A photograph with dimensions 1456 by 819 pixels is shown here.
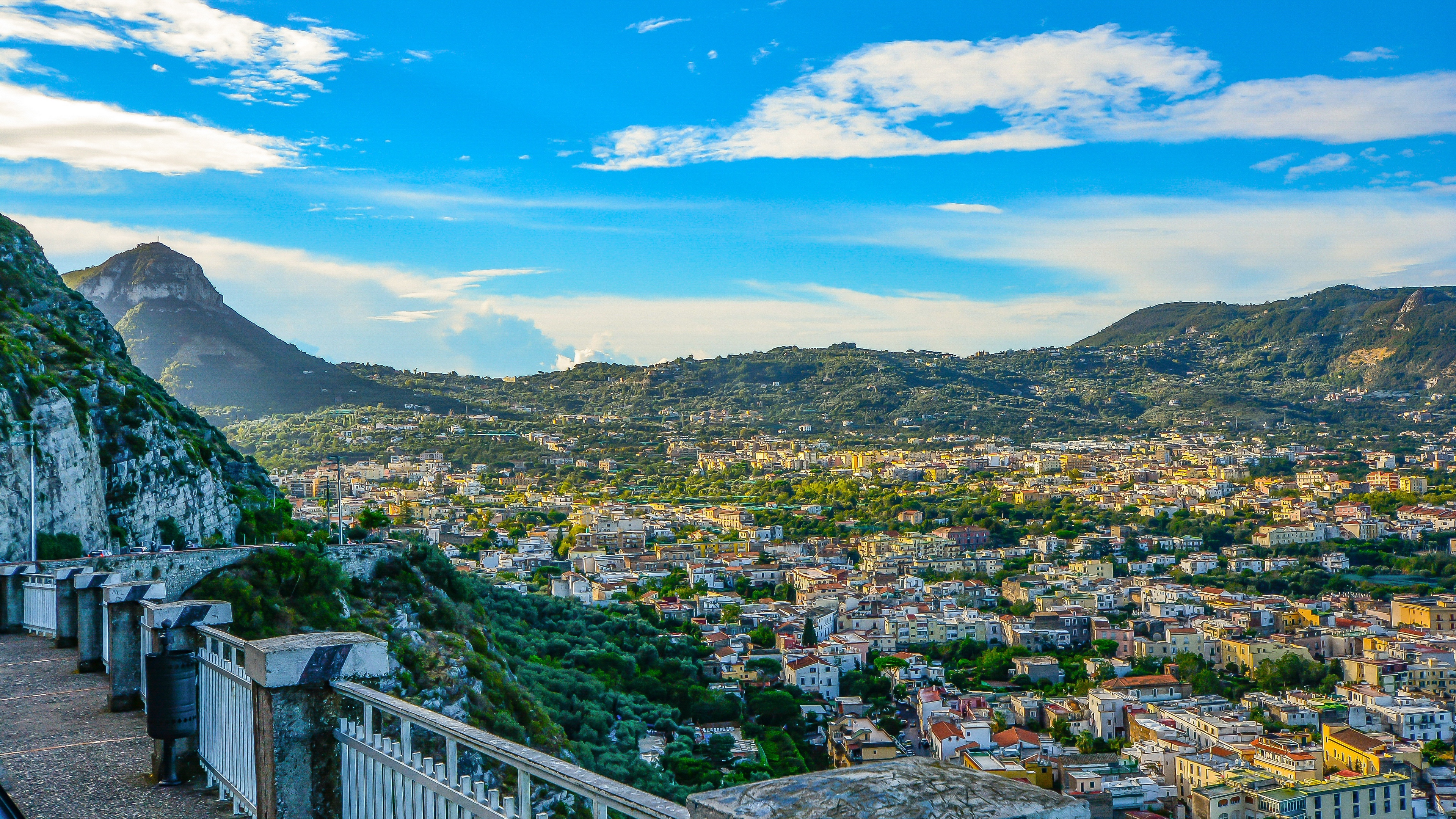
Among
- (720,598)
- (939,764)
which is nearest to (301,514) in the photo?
(720,598)

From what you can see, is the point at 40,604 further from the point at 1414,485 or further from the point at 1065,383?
the point at 1065,383

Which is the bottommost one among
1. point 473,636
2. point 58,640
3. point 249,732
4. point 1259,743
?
point 1259,743

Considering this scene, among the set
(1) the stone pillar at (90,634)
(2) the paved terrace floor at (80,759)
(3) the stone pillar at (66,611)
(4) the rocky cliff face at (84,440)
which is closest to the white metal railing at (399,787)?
(2) the paved terrace floor at (80,759)

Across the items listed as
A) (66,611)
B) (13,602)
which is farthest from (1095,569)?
(66,611)

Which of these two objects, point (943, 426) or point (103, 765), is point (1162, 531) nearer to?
point (943, 426)

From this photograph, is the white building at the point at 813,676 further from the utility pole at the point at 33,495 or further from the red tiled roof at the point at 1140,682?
the utility pole at the point at 33,495

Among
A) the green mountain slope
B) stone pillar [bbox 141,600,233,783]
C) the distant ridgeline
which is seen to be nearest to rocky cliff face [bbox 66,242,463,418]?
the distant ridgeline
